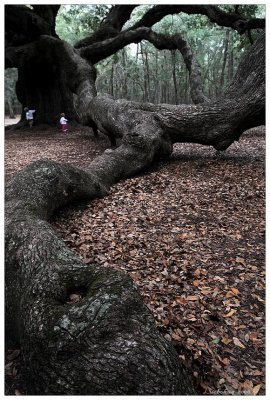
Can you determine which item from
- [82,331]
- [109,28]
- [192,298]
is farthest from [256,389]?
[109,28]

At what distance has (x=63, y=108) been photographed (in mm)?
16406

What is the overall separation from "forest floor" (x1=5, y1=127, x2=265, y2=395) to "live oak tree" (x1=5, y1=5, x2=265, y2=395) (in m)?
0.40

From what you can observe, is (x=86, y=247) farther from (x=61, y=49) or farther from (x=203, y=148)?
(x=61, y=49)

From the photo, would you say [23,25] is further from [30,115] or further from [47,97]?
[30,115]

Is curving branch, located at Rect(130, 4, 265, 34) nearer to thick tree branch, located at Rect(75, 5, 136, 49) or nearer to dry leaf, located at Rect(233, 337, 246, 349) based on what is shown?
thick tree branch, located at Rect(75, 5, 136, 49)

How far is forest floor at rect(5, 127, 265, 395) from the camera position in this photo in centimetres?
290

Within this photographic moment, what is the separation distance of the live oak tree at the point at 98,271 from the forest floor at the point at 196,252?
1.33 feet

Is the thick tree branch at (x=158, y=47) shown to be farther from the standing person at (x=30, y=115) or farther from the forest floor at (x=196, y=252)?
the forest floor at (x=196, y=252)

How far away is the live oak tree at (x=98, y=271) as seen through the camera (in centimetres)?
223

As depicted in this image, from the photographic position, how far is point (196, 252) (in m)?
4.37

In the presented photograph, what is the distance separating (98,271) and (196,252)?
1.94 meters

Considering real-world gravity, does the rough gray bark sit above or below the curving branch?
below

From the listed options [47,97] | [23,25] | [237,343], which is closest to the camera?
[237,343]

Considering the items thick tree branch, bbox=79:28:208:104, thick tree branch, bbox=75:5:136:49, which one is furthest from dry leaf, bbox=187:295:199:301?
thick tree branch, bbox=75:5:136:49
